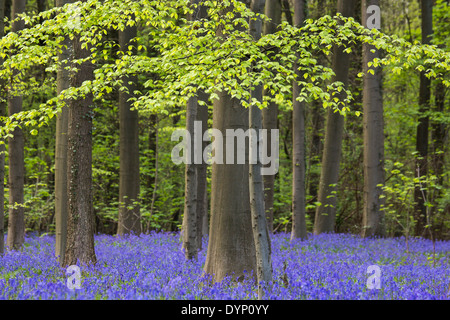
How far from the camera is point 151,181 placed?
2248 centimetres

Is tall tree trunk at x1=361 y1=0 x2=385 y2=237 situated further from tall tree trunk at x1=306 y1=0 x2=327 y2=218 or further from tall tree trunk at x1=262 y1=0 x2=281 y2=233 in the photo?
tall tree trunk at x1=306 y1=0 x2=327 y2=218

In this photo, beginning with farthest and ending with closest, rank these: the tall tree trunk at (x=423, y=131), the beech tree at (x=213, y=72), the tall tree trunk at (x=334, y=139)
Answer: the tall tree trunk at (x=423, y=131) < the tall tree trunk at (x=334, y=139) < the beech tree at (x=213, y=72)

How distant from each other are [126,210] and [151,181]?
7.78 metres

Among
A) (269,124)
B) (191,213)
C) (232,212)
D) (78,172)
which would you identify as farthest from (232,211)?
(269,124)

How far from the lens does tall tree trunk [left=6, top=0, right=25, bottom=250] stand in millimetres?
12242

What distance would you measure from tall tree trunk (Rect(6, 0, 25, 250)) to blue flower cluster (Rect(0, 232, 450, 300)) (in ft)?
2.53

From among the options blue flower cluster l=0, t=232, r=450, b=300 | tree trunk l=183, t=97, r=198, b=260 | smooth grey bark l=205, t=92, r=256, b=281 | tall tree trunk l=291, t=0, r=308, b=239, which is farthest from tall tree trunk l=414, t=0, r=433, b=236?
smooth grey bark l=205, t=92, r=256, b=281

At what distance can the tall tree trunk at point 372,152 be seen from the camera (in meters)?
14.2

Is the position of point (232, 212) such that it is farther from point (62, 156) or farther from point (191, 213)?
point (62, 156)

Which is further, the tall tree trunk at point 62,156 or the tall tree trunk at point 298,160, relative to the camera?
the tall tree trunk at point 298,160

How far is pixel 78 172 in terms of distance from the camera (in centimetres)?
862

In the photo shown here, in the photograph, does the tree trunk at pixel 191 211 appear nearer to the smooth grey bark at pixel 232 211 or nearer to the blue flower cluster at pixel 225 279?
the blue flower cluster at pixel 225 279

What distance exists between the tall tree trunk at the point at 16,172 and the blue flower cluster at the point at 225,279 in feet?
2.53

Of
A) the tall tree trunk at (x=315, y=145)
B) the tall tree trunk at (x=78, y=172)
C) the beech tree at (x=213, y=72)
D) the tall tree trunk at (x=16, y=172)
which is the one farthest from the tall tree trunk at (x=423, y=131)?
the tall tree trunk at (x=16, y=172)
